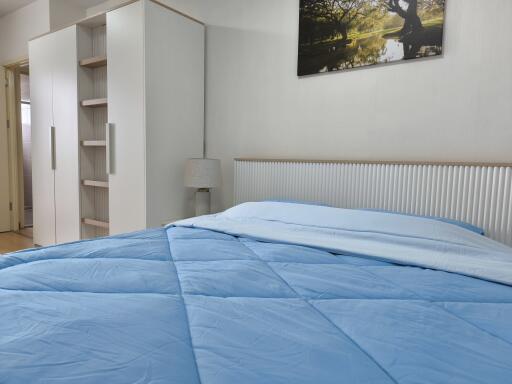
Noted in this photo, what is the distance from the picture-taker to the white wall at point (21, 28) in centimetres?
380

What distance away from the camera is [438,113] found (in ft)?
6.86

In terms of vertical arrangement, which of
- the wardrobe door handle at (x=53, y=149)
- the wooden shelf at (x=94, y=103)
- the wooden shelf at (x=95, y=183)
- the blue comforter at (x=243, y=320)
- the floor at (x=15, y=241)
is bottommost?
the floor at (x=15, y=241)

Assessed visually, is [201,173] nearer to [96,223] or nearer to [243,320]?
[96,223]

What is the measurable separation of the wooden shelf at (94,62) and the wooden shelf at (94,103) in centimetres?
31

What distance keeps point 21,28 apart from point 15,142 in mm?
1312

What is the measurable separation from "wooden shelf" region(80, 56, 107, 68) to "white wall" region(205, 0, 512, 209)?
34.1 inches

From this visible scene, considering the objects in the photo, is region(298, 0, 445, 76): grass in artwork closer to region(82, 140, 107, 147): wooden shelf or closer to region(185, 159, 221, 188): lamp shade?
region(185, 159, 221, 188): lamp shade

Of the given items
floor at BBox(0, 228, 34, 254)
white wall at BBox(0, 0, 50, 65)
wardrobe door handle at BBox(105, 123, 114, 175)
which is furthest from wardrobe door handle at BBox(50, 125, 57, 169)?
white wall at BBox(0, 0, 50, 65)

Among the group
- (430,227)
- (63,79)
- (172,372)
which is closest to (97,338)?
(172,372)

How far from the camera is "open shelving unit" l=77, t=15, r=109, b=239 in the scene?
314 centimetres

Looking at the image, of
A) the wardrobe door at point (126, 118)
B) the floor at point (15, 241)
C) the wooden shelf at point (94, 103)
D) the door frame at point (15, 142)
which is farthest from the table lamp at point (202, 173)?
the door frame at point (15, 142)

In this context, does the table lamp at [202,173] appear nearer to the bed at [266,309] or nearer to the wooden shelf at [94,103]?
the wooden shelf at [94,103]

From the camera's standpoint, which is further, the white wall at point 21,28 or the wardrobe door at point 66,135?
the white wall at point 21,28

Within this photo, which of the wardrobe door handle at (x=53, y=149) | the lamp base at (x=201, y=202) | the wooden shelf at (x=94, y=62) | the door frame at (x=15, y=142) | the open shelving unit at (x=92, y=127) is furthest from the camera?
the door frame at (x=15, y=142)
